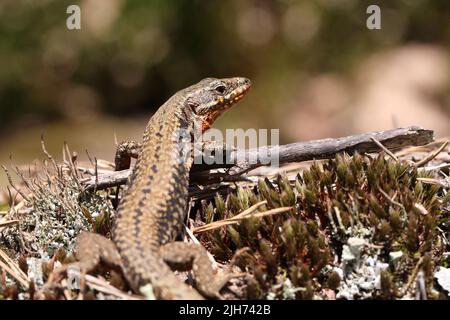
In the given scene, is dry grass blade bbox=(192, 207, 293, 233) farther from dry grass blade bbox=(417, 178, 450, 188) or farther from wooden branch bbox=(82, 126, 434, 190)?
dry grass blade bbox=(417, 178, 450, 188)

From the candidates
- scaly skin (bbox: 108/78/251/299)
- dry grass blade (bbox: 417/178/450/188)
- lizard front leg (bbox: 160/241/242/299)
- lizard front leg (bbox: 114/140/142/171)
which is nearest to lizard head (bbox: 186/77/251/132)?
scaly skin (bbox: 108/78/251/299)

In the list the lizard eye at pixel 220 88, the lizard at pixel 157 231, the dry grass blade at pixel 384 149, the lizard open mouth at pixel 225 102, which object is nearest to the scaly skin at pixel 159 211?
the lizard at pixel 157 231

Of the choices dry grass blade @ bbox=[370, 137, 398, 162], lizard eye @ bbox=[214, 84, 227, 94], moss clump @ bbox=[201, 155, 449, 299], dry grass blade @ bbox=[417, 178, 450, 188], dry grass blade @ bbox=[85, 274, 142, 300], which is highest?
lizard eye @ bbox=[214, 84, 227, 94]

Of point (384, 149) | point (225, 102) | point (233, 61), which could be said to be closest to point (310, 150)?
point (384, 149)

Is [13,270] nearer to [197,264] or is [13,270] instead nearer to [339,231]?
[197,264]

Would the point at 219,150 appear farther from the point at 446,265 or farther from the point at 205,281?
the point at 446,265
